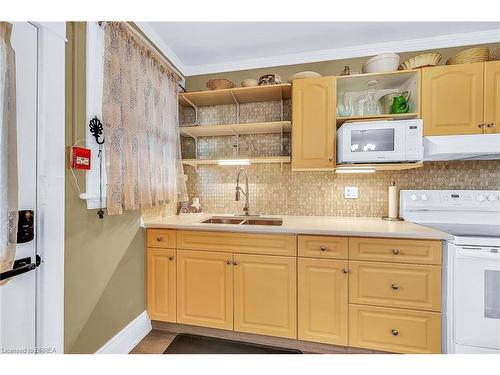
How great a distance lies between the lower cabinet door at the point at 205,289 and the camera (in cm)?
172

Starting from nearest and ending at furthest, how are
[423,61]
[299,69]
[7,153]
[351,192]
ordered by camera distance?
[7,153] < [423,61] < [351,192] < [299,69]

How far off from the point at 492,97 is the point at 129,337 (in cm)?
314

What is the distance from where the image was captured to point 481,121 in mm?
1670

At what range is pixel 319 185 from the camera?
2.20 m

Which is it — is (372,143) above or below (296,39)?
below

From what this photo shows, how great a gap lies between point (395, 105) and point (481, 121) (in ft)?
1.88

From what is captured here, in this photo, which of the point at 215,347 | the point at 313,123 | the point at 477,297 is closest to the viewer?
the point at 477,297

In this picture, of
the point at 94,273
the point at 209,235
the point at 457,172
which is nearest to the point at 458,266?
the point at 457,172

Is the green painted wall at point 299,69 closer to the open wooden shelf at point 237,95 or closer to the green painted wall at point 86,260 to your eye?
the open wooden shelf at point 237,95

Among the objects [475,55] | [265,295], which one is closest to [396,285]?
[265,295]

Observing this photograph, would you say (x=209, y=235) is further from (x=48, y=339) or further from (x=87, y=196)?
(x=48, y=339)

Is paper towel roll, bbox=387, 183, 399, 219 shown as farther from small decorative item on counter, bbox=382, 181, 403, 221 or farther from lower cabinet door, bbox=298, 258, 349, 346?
lower cabinet door, bbox=298, 258, 349, 346

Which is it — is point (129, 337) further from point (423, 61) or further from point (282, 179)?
point (423, 61)

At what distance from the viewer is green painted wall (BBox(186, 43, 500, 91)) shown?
1.99 metres
